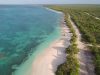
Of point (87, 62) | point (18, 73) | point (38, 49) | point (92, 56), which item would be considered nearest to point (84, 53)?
point (92, 56)

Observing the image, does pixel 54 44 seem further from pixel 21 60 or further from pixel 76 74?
pixel 76 74

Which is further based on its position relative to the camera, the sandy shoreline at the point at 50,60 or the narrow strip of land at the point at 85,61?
the sandy shoreline at the point at 50,60

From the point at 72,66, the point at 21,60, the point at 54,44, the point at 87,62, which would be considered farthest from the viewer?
the point at 54,44

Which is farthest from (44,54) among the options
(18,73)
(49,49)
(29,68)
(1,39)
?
(1,39)

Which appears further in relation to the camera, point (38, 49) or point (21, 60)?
point (38, 49)

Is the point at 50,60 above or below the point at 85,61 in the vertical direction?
below

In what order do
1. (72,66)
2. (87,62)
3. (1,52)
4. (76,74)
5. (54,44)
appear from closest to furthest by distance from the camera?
1. (76,74)
2. (72,66)
3. (87,62)
4. (1,52)
5. (54,44)

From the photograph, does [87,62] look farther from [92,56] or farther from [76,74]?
[76,74]

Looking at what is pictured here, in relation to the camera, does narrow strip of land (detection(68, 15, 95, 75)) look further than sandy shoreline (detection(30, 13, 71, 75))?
No

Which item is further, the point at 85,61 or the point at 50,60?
the point at 50,60
